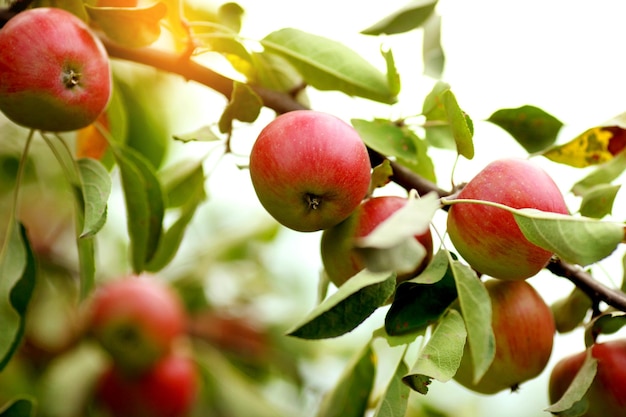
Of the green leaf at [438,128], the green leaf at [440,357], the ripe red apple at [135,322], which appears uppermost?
the green leaf at [438,128]

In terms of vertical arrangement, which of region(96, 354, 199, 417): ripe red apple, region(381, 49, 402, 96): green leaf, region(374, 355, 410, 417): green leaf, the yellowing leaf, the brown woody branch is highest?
region(381, 49, 402, 96): green leaf

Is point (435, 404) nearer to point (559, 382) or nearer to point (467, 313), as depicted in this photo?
point (559, 382)

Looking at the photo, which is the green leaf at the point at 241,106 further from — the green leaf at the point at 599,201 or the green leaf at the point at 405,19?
the green leaf at the point at 599,201

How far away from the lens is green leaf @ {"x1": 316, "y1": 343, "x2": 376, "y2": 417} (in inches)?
46.2

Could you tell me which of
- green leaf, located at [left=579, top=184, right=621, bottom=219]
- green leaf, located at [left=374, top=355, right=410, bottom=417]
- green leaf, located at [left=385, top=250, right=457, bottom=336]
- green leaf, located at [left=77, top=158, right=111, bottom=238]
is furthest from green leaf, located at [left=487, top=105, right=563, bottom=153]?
green leaf, located at [left=77, top=158, right=111, bottom=238]

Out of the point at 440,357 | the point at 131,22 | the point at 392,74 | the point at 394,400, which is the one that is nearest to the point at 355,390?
the point at 394,400

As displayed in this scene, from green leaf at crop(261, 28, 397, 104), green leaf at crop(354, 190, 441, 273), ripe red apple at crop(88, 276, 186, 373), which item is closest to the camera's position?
green leaf at crop(354, 190, 441, 273)

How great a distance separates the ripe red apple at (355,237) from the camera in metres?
0.95

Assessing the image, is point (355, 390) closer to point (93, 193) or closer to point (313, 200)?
point (313, 200)

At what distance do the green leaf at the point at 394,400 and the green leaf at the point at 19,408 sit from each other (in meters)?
0.57

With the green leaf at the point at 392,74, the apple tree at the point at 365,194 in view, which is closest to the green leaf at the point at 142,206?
the apple tree at the point at 365,194

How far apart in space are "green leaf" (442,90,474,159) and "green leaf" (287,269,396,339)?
22 cm

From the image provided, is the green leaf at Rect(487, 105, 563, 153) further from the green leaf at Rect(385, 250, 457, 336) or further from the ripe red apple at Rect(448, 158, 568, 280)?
the green leaf at Rect(385, 250, 457, 336)

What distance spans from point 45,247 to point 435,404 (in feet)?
3.74
